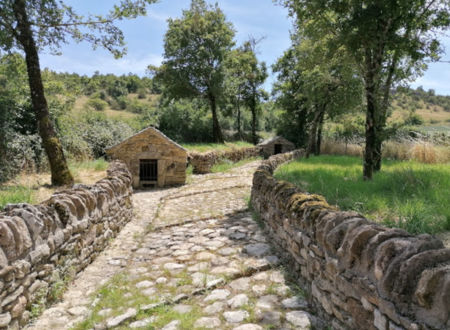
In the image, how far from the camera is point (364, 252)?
2309 mm

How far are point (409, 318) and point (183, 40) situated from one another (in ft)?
88.3

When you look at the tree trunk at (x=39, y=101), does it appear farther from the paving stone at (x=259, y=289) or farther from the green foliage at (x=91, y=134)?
the paving stone at (x=259, y=289)

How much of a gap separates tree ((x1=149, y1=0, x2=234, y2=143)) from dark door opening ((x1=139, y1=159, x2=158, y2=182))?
44.6 feet

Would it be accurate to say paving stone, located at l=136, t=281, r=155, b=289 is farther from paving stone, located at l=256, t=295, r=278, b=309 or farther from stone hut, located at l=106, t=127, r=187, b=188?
stone hut, located at l=106, t=127, r=187, b=188

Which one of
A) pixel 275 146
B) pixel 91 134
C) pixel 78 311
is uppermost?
pixel 91 134

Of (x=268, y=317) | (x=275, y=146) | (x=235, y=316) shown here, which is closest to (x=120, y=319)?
(x=235, y=316)

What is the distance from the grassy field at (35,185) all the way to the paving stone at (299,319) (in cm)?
530

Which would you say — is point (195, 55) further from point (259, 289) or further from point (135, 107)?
point (135, 107)

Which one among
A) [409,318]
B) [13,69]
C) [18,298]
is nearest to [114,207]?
[18,298]

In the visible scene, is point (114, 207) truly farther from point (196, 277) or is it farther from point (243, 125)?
point (243, 125)

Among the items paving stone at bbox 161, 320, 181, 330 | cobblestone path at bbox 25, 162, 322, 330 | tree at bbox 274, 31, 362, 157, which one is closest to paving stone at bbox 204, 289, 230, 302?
cobblestone path at bbox 25, 162, 322, 330

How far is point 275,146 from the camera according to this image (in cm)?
2747

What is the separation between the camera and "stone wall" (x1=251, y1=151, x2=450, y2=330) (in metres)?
1.69

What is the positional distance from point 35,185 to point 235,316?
770cm
